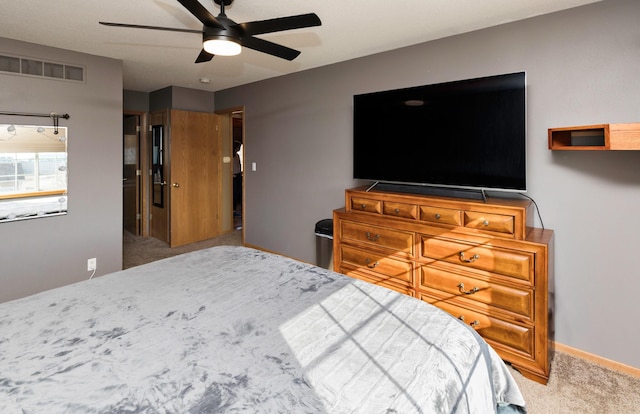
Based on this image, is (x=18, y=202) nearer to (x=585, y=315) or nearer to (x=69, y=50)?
(x=69, y=50)

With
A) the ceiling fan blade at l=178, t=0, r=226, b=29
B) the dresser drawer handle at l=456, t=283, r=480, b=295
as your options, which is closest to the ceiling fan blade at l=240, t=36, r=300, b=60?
the ceiling fan blade at l=178, t=0, r=226, b=29

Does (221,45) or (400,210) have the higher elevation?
(221,45)

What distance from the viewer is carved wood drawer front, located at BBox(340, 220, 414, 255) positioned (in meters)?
2.87

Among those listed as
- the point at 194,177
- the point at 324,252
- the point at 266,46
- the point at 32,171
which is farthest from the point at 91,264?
the point at 266,46

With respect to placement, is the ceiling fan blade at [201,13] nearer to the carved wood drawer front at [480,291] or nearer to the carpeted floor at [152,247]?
the carved wood drawer front at [480,291]

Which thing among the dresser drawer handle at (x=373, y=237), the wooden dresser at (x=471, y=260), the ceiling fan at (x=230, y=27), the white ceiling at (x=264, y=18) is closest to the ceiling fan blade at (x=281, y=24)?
the ceiling fan at (x=230, y=27)

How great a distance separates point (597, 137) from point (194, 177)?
4996mm

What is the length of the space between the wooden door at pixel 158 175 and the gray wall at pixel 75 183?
147 centimetres

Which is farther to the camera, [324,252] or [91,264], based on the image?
[324,252]

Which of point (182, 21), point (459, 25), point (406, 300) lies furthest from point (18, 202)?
point (459, 25)

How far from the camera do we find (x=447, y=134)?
2.89 m

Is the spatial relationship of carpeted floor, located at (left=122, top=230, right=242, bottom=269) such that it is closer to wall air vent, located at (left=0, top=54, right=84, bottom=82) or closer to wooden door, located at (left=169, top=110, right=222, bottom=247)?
wooden door, located at (left=169, top=110, right=222, bottom=247)

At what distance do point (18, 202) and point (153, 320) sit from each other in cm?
292

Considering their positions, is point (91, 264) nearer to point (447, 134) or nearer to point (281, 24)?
point (281, 24)
